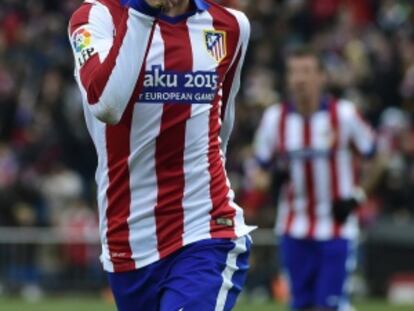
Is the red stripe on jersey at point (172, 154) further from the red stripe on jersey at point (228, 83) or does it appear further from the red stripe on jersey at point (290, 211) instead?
the red stripe on jersey at point (290, 211)

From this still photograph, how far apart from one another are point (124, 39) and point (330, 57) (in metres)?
15.2

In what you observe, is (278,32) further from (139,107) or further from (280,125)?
(139,107)

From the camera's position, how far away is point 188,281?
5715mm

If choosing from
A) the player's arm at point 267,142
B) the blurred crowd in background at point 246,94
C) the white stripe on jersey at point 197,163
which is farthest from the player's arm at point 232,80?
the blurred crowd in background at point 246,94

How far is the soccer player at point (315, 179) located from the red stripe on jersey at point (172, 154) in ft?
14.6

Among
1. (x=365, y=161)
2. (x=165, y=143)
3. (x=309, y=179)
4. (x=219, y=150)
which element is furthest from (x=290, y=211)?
(x=165, y=143)

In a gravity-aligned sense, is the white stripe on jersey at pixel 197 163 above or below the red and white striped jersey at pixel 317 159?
above

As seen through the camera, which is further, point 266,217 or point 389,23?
point 389,23

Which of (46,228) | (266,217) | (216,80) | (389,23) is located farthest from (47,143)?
(216,80)

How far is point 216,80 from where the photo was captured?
19.3 ft

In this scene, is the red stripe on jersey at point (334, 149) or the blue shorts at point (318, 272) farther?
the red stripe on jersey at point (334, 149)

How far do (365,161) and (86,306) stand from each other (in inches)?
203

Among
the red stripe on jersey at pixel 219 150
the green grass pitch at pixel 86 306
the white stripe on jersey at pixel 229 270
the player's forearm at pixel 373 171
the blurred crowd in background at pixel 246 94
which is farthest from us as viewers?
the blurred crowd in background at pixel 246 94

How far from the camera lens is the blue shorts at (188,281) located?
5.71m
